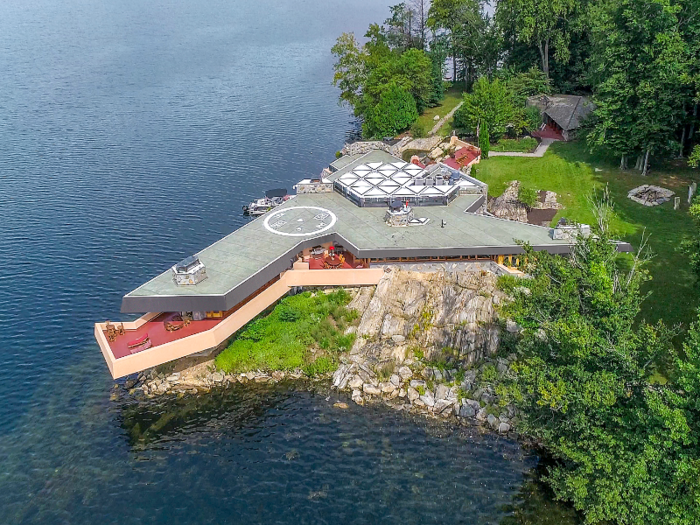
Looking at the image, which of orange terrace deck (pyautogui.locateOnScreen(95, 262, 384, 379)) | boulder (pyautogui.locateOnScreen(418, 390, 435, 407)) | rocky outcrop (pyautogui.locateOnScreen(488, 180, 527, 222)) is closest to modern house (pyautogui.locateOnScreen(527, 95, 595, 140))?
rocky outcrop (pyautogui.locateOnScreen(488, 180, 527, 222))

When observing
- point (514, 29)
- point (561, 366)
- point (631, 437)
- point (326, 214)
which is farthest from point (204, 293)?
point (514, 29)

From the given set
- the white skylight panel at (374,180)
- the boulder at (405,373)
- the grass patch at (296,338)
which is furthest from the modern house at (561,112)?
the boulder at (405,373)

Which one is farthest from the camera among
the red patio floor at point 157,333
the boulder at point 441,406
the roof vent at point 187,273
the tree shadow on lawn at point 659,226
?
the tree shadow on lawn at point 659,226

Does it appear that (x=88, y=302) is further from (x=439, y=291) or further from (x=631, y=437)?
(x=631, y=437)

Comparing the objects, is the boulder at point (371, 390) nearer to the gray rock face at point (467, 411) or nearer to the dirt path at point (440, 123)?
the gray rock face at point (467, 411)

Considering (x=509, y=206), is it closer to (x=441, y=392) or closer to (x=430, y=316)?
(x=430, y=316)

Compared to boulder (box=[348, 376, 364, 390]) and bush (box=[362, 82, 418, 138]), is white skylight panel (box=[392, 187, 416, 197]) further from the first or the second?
bush (box=[362, 82, 418, 138])

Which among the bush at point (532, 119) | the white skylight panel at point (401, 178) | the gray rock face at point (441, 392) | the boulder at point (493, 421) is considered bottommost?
the boulder at point (493, 421)
